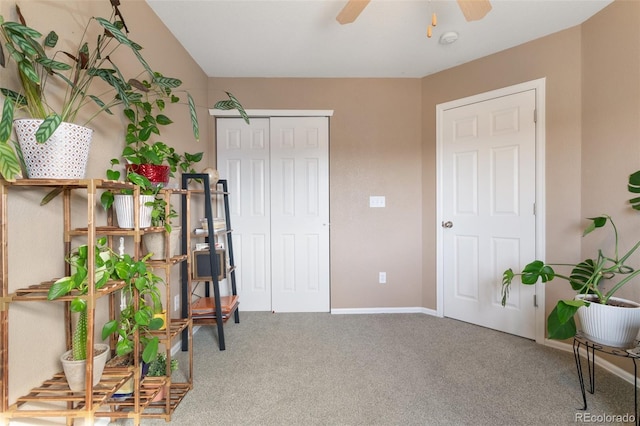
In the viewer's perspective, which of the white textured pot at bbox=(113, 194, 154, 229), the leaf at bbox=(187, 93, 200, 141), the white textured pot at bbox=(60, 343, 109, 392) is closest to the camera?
the white textured pot at bbox=(60, 343, 109, 392)

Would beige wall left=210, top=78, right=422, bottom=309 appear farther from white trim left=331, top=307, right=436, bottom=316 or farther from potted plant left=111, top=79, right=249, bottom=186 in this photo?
potted plant left=111, top=79, right=249, bottom=186

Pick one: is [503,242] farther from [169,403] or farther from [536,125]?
[169,403]

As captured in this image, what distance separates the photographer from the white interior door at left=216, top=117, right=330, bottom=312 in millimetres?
2818

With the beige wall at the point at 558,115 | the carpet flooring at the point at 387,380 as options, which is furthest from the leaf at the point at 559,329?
the beige wall at the point at 558,115

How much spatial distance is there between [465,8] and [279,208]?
2.08 metres

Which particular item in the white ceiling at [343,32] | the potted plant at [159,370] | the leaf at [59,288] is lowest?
the potted plant at [159,370]

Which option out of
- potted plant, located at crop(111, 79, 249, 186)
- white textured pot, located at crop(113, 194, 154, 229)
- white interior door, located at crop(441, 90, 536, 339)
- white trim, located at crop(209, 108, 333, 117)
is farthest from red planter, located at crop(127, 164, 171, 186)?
white interior door, located at crop(441, 90, 536, 339)

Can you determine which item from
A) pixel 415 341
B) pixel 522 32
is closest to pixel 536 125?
pixel 522 32

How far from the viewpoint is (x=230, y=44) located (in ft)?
7.29

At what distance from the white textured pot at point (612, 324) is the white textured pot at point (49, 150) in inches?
96.5

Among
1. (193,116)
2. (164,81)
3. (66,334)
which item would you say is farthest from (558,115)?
(66,334)

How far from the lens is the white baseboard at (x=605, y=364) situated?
1.69 meters

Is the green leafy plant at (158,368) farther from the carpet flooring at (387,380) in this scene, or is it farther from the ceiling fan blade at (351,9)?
the ceiling fan blade at (351,9)

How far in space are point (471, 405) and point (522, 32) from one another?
2.58 meters
